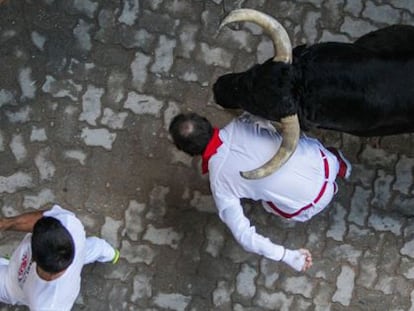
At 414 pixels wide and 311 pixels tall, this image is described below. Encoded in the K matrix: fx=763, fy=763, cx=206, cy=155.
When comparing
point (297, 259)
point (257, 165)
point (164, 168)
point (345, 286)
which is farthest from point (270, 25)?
point (345, 286)

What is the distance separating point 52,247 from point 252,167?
126cm

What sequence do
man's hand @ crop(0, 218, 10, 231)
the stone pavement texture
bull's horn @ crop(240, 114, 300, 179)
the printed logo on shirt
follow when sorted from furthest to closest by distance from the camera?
1. the stone pavement texture
2. man's hand @ crop(0, 218, 10, 231)
3. the printed logo on shirt
4. bull's horn @ crop(240, 114, 300, 179)

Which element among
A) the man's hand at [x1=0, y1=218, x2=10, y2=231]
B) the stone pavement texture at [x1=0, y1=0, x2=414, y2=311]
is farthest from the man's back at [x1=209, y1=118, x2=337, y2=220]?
the man's hand at [x1=0, y1=218, x2=10, y2=231]

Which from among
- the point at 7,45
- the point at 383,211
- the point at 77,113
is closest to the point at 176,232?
the point at 77,113

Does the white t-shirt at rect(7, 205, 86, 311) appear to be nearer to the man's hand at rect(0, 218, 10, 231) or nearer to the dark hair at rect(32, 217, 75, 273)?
the dark hair at rect(32, 217, 75, 273)

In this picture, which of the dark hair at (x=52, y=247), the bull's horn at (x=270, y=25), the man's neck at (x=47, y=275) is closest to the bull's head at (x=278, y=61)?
the bull's horn at (x=270, y=25)

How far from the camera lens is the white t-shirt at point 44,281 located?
178 inches

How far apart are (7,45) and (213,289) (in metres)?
2.34

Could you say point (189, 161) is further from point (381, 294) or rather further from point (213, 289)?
point (381, 294)

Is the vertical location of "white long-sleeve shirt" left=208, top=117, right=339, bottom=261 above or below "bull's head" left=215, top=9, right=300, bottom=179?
below

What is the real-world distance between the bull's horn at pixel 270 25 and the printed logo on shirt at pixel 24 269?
188 cm

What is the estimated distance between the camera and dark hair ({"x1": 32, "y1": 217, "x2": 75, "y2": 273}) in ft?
14.3

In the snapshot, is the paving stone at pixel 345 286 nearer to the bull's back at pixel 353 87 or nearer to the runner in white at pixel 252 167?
the runner in white at pixel 252 167

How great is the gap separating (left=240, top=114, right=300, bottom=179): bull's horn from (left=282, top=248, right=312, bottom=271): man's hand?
2.49 ft
